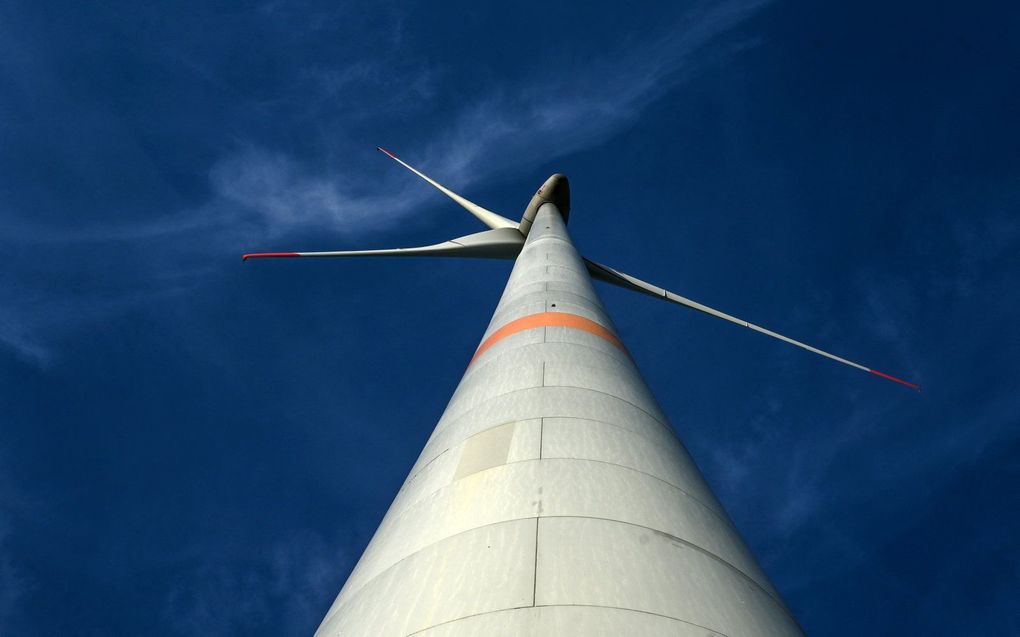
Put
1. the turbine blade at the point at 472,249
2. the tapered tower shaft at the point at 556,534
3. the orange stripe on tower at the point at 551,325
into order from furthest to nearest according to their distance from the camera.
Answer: the turbine blade at the point at 472,249 → the orange stripe on tower at the point at 551,325 → the tapered tower shaft at the point at 556,534

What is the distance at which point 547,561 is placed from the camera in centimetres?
459

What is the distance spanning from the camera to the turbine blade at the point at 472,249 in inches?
778

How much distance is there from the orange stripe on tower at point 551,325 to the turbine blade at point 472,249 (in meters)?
8.04

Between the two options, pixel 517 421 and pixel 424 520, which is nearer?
pixel 424 520

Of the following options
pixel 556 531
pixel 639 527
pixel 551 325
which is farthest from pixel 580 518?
pixel 551 325

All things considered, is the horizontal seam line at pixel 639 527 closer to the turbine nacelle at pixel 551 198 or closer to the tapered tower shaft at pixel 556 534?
the tapered tower shaft at pixel 556 534

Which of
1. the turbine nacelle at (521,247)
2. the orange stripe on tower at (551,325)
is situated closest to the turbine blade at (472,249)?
the turbine nacelle at (521,247)

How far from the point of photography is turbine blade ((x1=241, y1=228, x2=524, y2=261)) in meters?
19.8

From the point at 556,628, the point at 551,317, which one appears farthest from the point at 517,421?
the point at 551,317

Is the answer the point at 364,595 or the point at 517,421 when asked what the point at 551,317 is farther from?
the point at 364,595

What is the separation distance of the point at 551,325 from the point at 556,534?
529 cm

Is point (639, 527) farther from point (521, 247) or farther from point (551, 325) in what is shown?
→ point (521, 247)

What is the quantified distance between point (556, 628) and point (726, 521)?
2670 mm

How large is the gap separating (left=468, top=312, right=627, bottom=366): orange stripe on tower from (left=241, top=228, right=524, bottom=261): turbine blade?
804 centimetres
